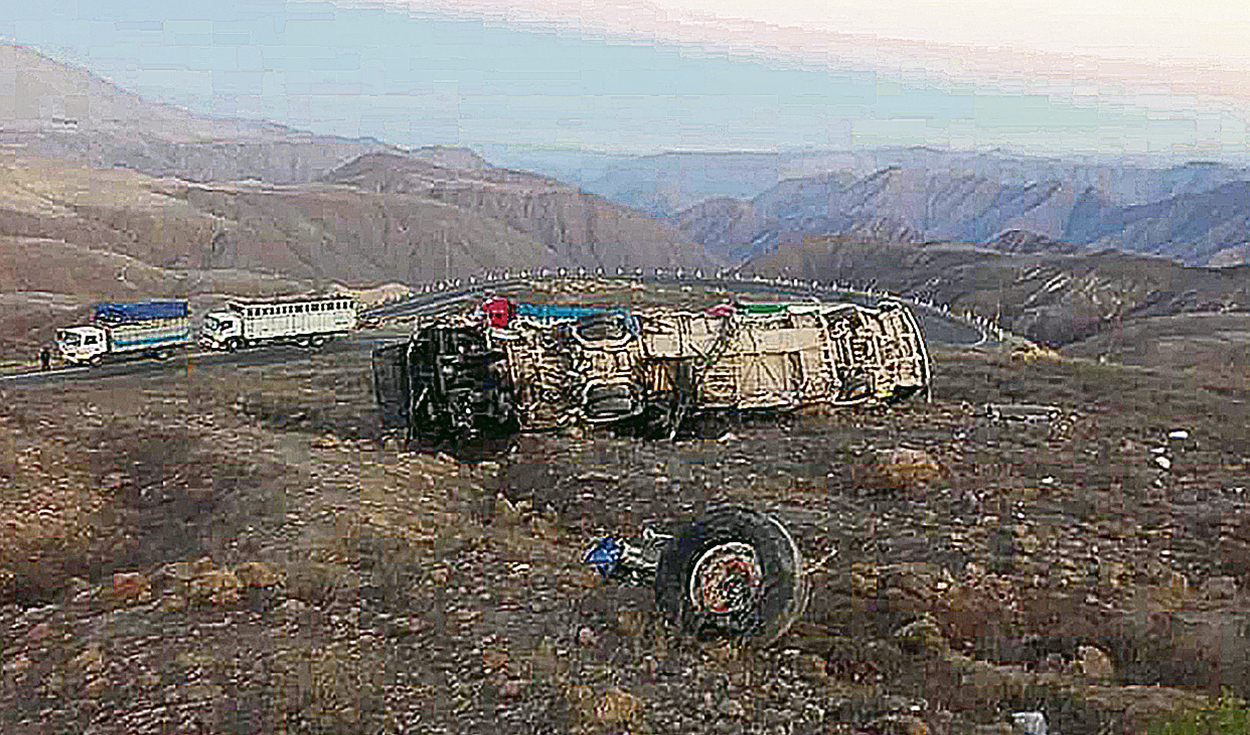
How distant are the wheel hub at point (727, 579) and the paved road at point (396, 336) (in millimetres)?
33833

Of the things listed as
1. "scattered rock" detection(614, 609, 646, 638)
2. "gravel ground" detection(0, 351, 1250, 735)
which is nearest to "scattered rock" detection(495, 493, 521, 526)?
"gravel ground" detection(0, 351, 1250, 735)

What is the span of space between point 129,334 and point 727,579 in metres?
38.1

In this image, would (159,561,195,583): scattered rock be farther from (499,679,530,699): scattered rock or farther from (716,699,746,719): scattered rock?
(716,699,746,719): scattered rock

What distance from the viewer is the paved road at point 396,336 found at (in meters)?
40.3

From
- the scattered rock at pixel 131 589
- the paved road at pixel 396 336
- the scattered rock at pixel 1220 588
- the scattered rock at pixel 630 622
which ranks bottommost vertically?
the paved road at pixel 396 336

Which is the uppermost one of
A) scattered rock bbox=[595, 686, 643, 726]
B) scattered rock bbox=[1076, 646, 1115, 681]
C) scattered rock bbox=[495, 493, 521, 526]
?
scattered rock bbox=[595, 686, 643, 726]

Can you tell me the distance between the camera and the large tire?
38.4 feet

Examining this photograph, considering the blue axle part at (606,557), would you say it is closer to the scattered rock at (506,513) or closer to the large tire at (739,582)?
the large tire at (739,582)

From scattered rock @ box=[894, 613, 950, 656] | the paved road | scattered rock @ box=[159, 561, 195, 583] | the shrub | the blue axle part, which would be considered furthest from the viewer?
the paved road

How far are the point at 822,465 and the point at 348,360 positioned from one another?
87.3 ft

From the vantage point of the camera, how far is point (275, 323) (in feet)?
156

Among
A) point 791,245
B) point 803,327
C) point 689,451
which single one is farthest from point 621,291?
point 791,245

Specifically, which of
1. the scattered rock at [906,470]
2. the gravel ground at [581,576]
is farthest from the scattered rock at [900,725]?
the scattered rock at [906,470]

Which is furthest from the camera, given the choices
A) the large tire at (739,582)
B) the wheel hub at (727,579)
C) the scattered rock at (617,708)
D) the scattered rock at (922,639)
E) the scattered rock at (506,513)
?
the scattered rock at (506,513)
